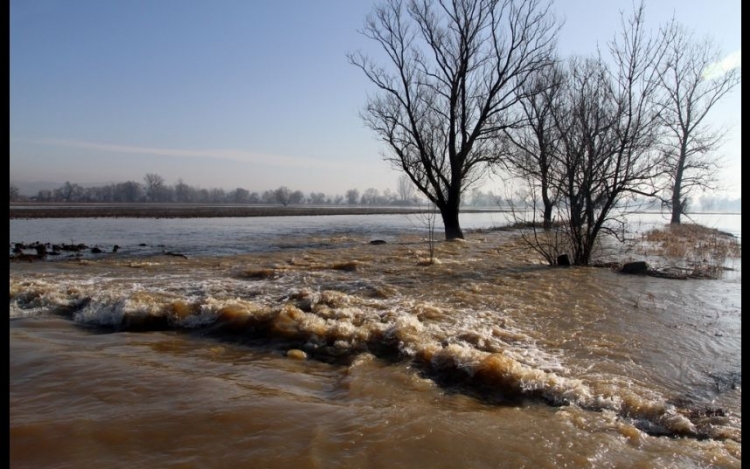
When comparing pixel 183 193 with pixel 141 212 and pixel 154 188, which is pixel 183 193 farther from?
pixel 141 212

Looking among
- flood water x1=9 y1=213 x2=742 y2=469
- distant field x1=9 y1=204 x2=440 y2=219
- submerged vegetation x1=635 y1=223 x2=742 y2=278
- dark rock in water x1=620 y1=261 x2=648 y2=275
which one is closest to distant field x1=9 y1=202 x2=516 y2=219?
distant field x1=9 y1=204 x2=440 y2=219

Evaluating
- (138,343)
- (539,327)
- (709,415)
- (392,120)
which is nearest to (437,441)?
(709,415)

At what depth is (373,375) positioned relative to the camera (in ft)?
16.7

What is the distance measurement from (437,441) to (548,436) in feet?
3.02

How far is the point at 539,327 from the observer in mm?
7191

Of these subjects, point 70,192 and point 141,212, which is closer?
point 141,212

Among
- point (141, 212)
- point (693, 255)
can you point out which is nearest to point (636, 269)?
point (693, 255)

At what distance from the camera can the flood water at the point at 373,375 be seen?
3385 mm

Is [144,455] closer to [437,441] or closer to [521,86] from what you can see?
[437,441]

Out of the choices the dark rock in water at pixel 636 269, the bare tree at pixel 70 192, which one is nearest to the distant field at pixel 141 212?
the dark rock in water at pixel 636 269

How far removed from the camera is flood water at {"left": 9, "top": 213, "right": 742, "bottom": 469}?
338 centimetres

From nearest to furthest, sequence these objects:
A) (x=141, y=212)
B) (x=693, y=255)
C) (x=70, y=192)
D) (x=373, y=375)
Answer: (x=373, y=375) < (x=693, y=255) < (x=141, y=212) < (x=70, y=192)

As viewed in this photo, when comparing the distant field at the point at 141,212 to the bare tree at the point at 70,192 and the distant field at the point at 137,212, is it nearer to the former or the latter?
the distant field at the point at 137,212

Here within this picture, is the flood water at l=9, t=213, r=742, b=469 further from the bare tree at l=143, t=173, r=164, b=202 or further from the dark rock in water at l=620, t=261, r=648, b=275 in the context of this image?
the bare tree at l=143, t=173, r=164, b=202
